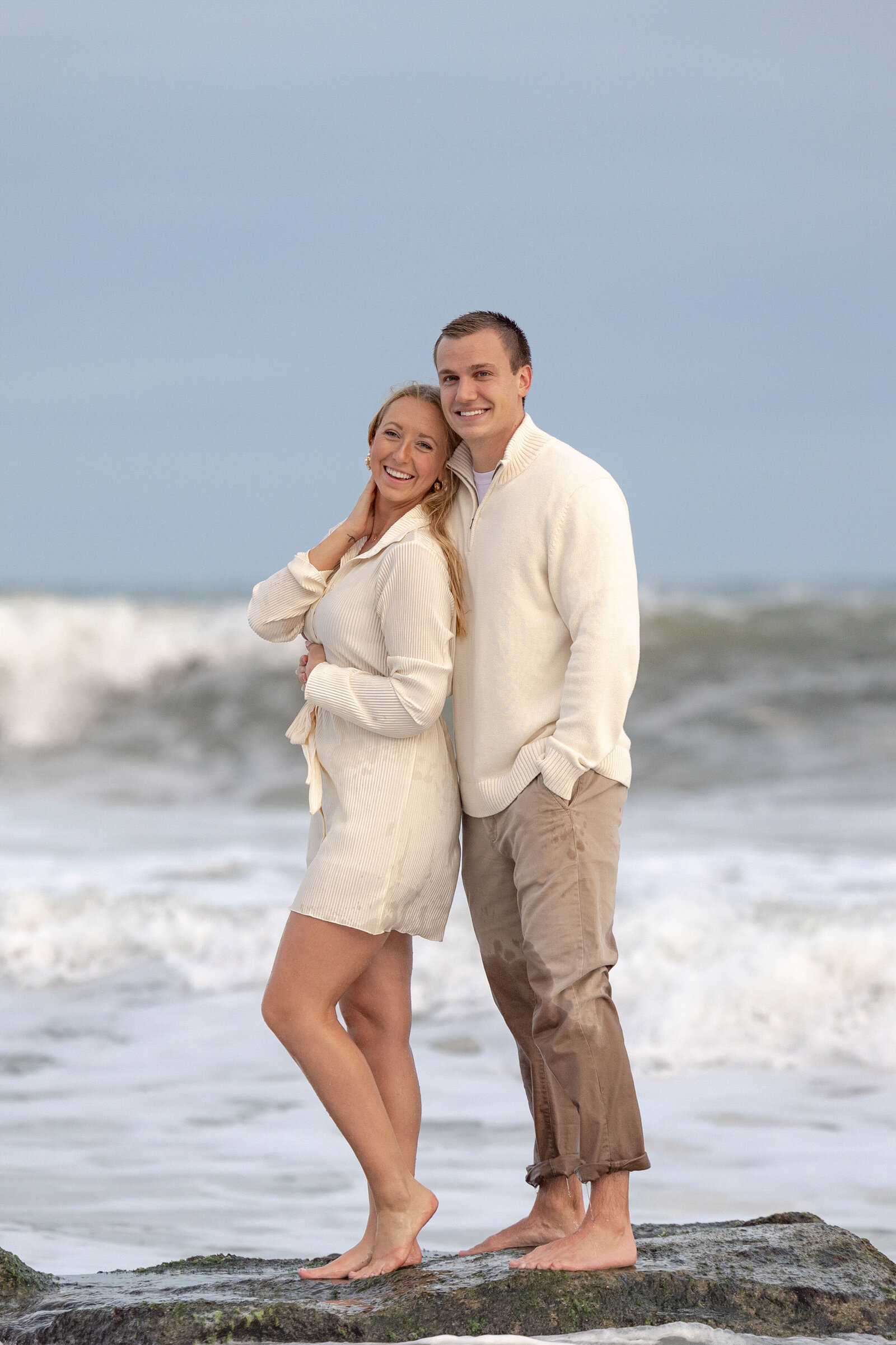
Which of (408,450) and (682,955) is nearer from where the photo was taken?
(408,450)

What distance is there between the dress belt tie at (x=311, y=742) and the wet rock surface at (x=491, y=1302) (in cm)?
95

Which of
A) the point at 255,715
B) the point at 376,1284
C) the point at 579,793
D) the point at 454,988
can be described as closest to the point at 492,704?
the point at 579,793

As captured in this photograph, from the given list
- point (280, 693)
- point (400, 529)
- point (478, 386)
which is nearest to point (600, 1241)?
point (400, 529)

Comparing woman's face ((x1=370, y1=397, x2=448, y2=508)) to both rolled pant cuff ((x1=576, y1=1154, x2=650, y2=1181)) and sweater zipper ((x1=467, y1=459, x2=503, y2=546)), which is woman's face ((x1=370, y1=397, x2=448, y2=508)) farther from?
rolled pant cuff ((x1=576, y1=1154, x2=650, y2=1181))

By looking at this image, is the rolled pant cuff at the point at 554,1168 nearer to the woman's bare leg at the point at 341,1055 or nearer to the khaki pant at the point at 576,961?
the khaki pant at the point at 576,961

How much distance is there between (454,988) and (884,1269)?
3.25 meters

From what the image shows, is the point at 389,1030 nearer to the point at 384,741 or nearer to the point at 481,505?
the point at 384,741

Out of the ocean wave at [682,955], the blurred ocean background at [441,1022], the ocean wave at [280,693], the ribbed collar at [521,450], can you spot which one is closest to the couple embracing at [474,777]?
the ribbed collar at [521,450]

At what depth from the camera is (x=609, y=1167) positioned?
8.73 ft

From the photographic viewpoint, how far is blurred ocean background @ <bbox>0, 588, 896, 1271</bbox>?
4.03 meters

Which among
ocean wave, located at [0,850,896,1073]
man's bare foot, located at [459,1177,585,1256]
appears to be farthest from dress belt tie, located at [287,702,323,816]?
ocean wave, located at [0,850,896,1073]

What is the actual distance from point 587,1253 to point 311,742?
1150mm

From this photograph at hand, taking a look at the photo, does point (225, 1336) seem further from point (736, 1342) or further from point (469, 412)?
point (469, 412)

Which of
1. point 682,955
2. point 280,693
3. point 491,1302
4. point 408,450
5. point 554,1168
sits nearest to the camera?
point 491,1302
